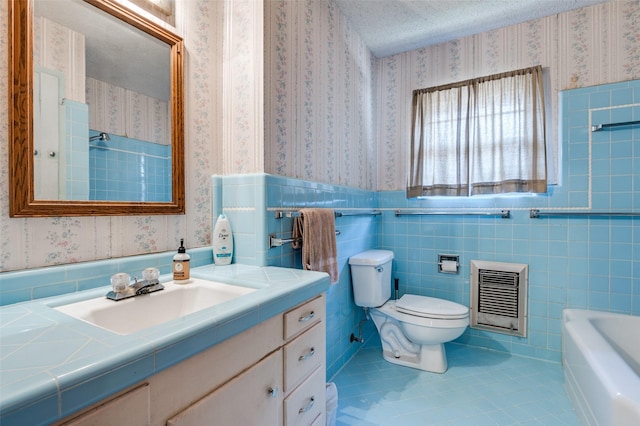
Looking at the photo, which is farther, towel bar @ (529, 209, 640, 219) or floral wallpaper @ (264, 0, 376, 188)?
towel bar @ (529, 209, 640, 219)

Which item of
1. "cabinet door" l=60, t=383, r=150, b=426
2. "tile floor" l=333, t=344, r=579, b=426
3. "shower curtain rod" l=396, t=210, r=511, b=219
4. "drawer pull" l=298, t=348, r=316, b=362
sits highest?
"shower curtain rod" l=396, t=210, r=511, b=219

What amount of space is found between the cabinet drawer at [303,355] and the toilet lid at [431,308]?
3.44 feet

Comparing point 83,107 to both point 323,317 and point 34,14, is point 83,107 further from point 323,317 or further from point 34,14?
point 323,317

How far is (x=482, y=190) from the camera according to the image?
7.75ft

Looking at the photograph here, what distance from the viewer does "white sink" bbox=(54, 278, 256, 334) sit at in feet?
2.89

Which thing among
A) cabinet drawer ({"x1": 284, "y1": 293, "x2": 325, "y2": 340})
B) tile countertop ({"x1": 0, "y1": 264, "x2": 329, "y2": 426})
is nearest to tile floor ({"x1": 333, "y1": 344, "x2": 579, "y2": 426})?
cabinet drawer ({"x1": 284, "y1": 293, "x2": 325, "y2": 340})

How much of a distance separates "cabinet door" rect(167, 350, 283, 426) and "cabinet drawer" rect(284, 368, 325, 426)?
0.20 feet

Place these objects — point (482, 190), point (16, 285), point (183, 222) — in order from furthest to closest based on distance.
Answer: point (482, 190) < point (183, 222) < point (16, 285)

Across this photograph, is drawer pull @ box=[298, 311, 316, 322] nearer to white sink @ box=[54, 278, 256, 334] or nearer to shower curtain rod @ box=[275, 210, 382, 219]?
white sink @ box=[54, 278, 256, 334]

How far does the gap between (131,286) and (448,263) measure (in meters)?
2.28

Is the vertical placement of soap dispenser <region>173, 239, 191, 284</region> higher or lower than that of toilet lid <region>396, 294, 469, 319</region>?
higher

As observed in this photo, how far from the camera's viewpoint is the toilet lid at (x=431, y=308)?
1999 mm

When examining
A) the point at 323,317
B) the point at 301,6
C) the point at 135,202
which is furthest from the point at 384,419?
the point at 301,6

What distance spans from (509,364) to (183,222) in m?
2.40
